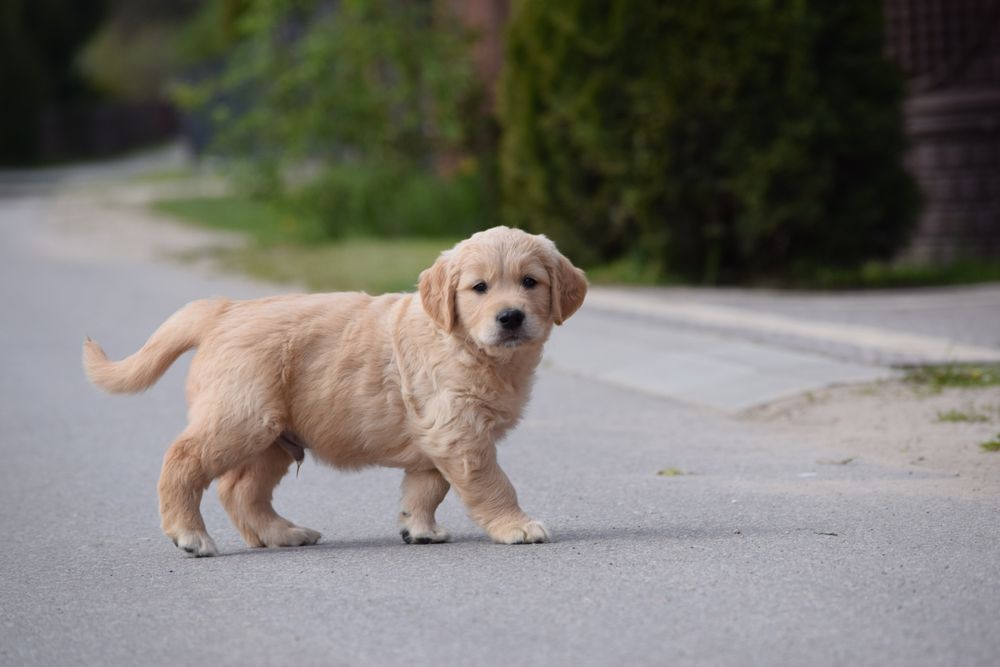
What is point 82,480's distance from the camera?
25.0 ft

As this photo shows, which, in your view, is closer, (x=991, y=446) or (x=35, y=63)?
(x=991, y=446)

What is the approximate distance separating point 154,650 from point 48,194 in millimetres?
31669

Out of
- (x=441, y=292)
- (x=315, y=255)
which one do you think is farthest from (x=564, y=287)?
(x=315, y=255)

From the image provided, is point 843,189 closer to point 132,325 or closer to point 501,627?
point 132,325

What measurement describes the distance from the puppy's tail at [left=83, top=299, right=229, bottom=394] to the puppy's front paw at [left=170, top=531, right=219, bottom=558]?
67 cm

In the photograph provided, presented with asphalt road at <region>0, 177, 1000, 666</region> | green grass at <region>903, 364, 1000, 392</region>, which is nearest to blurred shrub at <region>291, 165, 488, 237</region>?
green grass at <region>903, 364, 1000, 392</region>

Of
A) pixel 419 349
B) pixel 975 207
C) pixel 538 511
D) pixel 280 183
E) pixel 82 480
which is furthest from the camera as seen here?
pixel 280 183

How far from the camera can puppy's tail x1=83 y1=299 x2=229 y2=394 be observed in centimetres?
605

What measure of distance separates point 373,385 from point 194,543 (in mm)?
896

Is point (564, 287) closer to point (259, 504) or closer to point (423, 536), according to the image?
point (423, 536)

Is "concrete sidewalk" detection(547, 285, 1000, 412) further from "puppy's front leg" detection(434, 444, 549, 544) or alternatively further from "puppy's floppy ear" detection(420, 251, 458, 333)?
"puppy's floppy ear" detection(420, 251, 458, 333)

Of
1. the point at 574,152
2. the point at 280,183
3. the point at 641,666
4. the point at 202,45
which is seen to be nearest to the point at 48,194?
the point at 280,183

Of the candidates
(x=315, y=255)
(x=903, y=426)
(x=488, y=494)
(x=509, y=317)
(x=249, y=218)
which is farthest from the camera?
(x=249, y=218)

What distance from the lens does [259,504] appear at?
19.8ft
